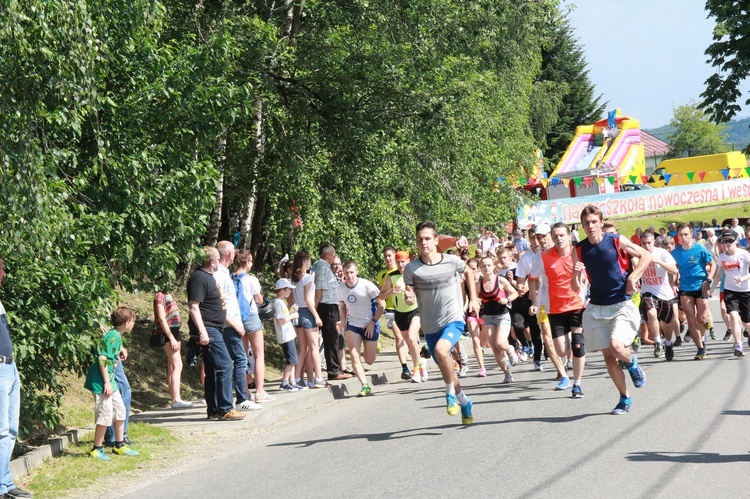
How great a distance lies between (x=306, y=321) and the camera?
13477mm

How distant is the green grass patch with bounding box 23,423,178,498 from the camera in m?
7.93

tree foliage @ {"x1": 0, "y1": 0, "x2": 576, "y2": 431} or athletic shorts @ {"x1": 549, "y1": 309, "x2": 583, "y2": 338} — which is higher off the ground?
tree foliage @ {"x1": 0, "y1": 0, "x2": 576, "y2": 431}

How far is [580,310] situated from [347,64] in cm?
632

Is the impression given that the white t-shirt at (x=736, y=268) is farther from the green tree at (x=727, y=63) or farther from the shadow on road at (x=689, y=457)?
the green tree at (x=727, y=63)

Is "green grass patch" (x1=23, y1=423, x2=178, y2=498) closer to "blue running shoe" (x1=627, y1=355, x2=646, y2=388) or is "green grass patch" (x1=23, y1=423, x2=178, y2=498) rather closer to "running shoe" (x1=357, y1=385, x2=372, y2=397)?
"running shoe" (x1=357, y1=385, x2=372, y2=397)

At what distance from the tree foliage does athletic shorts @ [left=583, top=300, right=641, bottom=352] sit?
448cm

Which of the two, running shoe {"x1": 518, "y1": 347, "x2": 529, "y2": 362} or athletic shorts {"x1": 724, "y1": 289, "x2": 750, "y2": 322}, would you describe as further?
running shoe {"x1": 518, "y1": 347, "x2": 529, "y2": 362}

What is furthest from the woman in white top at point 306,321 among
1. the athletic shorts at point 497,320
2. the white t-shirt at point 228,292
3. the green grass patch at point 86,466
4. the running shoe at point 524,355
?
the running shoe at point 524,355

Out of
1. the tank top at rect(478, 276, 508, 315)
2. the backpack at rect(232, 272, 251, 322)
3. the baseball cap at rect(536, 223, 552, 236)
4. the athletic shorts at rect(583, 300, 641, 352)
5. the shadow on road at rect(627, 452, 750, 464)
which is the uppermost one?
the baseball cap at rect(536, 223, 552, 236)

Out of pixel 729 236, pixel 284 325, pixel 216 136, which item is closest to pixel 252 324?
pixel 284 325

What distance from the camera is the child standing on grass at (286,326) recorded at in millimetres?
13133

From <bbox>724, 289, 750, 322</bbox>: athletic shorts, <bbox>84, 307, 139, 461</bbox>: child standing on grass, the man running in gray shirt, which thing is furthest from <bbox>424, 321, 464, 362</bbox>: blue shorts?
<bbox>724, 289, 750, 322</bbox>: athletic shorts

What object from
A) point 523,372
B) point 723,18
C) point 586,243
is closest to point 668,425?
→ point 586,243

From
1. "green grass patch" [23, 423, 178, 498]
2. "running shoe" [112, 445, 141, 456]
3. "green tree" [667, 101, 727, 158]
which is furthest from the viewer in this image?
"green tree" [667, 101, 727, 158]
